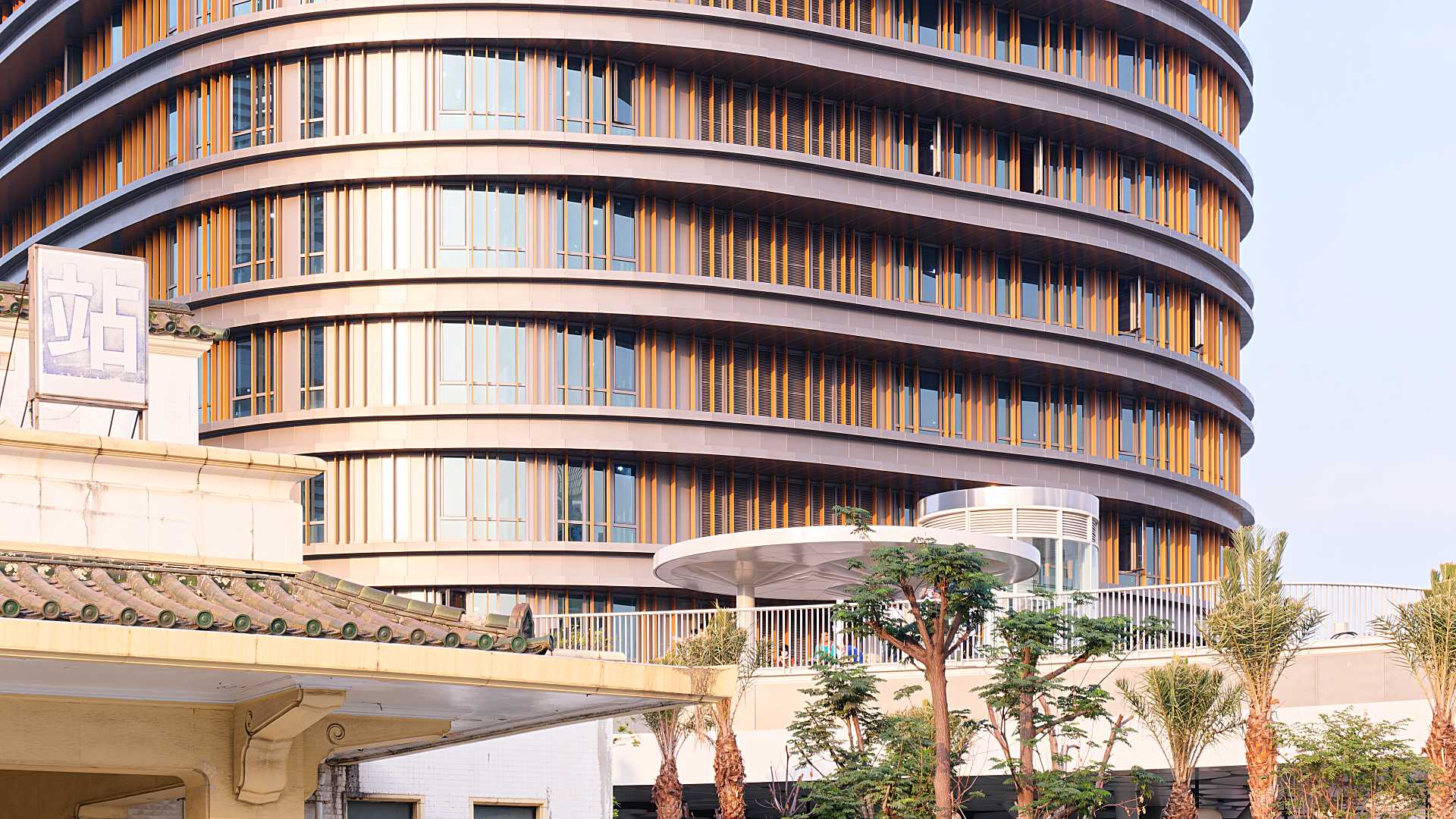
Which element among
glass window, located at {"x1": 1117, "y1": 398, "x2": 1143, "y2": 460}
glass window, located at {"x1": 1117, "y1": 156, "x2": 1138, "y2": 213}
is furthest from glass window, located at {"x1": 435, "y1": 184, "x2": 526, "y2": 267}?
glass window, located at {"x1": 1117, "y1": 398, "x2": 1143, "y2": 460}

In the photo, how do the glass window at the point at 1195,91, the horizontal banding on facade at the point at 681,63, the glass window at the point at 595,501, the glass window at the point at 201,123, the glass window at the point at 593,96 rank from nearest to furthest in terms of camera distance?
the glass window at the point at 595,501
the horizontal banding on facade at the point at 681,63
the glass window at the point at 593,96
the glass window at the point at 201,123
the glass window at the point at 1195,91

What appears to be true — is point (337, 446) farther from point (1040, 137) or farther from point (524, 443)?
point (1040, 137)

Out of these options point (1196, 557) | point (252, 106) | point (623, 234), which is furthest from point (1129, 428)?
point (252, 106)

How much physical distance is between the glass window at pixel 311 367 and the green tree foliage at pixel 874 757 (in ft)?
99.3

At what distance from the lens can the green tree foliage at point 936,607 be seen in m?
27.0

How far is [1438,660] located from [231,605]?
840 inches

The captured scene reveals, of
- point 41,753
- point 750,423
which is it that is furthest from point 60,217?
point 41,753

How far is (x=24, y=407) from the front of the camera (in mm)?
21203

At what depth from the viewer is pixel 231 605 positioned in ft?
52.5

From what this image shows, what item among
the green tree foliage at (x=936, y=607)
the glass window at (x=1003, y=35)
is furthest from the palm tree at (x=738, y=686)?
the glass window at (x=1003, y=35)

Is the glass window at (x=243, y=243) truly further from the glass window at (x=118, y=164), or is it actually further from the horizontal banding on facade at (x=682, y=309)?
the glass window at (x=118, y=164)

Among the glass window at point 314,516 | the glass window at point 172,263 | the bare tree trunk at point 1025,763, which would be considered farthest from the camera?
the glass window at point 172,263

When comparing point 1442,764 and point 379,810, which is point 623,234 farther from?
point 379,810

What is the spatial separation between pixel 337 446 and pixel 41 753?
43.9m
